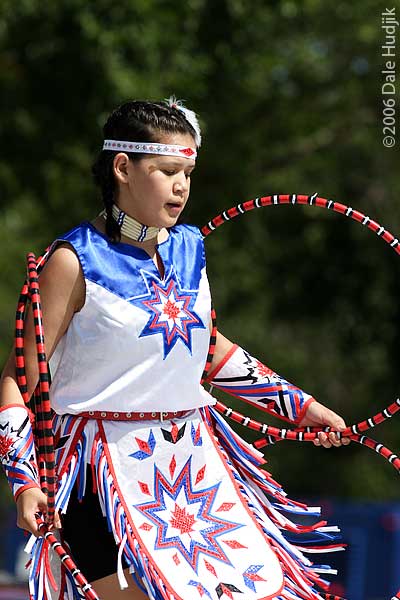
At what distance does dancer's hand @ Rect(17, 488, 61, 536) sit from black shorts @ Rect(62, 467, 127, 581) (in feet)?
0.60

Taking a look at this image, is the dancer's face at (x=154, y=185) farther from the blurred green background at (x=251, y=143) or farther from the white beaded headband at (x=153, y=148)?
the blurred green background at (x=251, y=143)

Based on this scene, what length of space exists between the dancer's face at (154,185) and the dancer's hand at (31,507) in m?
0.86

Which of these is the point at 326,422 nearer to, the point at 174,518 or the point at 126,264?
the point at 174,518

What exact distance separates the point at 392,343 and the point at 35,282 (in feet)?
36.9

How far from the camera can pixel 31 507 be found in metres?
3.23

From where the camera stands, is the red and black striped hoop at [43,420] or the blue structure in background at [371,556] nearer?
the red and black striped hoop at [43,420]

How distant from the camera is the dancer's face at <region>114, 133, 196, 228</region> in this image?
139 inches

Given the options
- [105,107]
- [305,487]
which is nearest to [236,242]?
[105,107]

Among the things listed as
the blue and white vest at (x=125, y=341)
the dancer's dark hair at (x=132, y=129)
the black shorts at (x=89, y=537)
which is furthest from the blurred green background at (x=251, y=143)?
the black shorts at (x=89, y=537)

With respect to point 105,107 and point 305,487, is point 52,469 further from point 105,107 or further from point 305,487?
point 305,487

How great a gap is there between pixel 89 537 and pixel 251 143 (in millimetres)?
8228

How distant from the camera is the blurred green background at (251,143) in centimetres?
921

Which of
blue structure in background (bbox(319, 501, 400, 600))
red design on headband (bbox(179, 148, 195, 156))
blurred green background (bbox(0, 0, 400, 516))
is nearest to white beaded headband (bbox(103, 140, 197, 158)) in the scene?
red design on headband (bbox(179, 148, 195, 156))

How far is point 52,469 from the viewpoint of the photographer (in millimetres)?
3258
